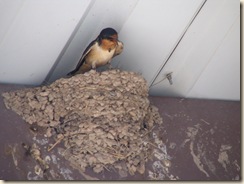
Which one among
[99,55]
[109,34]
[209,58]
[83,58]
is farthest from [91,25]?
[209,58]

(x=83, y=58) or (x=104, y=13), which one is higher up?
(x=104, y=13)

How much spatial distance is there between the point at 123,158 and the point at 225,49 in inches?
48.3

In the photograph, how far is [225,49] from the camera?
4383 millimetres

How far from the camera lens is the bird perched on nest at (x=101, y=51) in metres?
4.13

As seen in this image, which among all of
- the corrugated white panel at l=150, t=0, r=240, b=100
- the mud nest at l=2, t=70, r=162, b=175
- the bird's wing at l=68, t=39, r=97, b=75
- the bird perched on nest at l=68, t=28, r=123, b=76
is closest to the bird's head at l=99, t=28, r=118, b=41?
the bird perched on nest at l=68, t=28, r=123, b=76

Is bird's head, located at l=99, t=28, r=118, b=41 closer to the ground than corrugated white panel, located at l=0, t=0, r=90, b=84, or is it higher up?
higher up

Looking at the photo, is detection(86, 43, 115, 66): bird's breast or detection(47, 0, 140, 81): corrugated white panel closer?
detection(47, 0, 140, 81): corrugated white panel

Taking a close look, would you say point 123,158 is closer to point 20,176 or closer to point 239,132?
point 20,176

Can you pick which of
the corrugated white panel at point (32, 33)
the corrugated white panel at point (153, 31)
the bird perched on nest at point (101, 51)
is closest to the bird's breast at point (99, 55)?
the bird perched on nest at point (101, 51)

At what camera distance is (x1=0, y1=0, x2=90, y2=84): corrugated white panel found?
3.66m

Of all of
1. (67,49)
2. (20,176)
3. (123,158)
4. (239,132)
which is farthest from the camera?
(239,132)

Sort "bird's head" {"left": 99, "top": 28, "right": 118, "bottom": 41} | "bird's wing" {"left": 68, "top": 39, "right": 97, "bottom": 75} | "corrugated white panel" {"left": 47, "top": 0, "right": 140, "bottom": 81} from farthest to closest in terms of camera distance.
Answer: "bird's wing" {"left": 68, "top": 39, "right": 97, "bottom": 75} < "bird's head" {"left": 99, "top": 28, "right": 118, "bottom": 41} < "corrugated white panel" {"left": 47, "top": 0, "right": 140, "bottom": 81}

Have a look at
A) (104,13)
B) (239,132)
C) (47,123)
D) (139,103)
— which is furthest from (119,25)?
(239,132)

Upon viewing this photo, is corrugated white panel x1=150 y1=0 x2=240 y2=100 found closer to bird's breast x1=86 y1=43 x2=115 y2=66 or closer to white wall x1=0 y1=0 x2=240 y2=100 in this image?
white wall x1=0 y1=0 x2=240 y2=100
